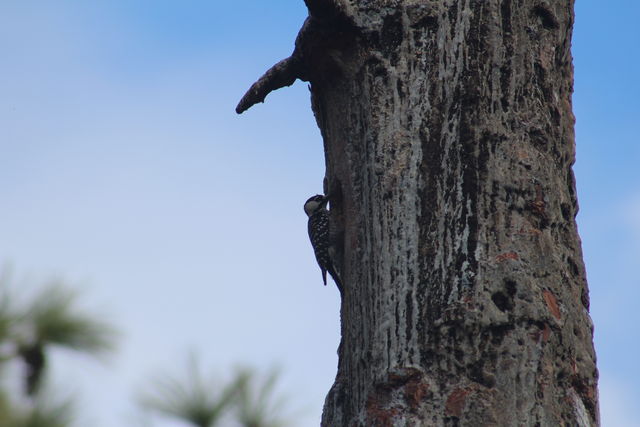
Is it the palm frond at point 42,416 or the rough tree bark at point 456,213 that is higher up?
the rough tree bark at point 456,213

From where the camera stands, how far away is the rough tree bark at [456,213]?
3.59 m

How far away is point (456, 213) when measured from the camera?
12.3ft

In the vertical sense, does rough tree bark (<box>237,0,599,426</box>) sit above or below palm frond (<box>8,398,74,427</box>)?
above

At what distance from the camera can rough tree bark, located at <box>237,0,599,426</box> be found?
3.59 meters

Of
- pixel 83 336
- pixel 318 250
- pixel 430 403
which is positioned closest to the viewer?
pixel 83 336

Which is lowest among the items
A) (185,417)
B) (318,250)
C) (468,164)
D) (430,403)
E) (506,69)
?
(185,417)

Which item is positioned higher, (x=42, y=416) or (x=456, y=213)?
(x=456, y=213)

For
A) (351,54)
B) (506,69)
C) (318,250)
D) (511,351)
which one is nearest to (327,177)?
(351,54)

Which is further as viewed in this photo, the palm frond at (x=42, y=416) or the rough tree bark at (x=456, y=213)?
the rough tree bark at (x=456, y=213)

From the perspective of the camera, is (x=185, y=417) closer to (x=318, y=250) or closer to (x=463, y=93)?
(x=463, y=93)

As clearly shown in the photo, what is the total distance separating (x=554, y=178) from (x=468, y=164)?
0.95 ft

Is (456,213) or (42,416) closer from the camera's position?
(42,416)

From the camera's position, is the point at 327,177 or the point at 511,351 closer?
the point at 511,351

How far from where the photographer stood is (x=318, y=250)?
21.2ft
